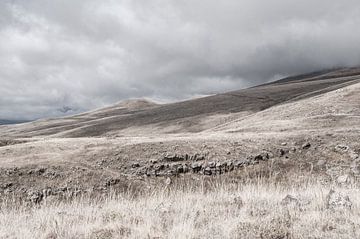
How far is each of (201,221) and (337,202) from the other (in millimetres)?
2941

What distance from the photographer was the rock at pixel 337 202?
8852mm

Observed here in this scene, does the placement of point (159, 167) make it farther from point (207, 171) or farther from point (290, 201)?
point (290, 201)

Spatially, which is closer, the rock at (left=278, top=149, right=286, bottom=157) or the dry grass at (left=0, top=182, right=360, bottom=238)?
the dry grass at (left=0, top=182, right=360, bottom=238)

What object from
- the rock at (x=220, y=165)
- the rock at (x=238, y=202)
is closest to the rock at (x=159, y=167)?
the rock at (x=220, y=165)

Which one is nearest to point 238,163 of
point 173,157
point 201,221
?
point 173,157

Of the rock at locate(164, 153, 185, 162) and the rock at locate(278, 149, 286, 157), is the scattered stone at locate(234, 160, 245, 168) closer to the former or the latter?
the rock at locate(278, 149, 286, 157)

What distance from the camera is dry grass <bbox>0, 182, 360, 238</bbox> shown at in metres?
7.54

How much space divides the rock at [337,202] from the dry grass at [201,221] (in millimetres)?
133

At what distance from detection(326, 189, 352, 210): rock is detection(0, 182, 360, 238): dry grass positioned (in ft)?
0.44

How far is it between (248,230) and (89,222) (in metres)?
3.33

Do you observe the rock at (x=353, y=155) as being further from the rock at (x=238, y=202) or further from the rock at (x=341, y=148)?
the rock at (x=238, y=202)

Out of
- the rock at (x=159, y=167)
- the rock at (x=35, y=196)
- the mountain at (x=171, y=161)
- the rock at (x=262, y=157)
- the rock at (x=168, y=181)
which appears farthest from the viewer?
the rock at (x=159, y=167)

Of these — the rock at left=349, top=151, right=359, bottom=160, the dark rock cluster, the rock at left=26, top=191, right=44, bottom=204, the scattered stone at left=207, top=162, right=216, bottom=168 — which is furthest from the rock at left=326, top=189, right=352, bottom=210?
the rock at left=26, top=191, right=44, bottom=204

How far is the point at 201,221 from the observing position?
857 centimetres
